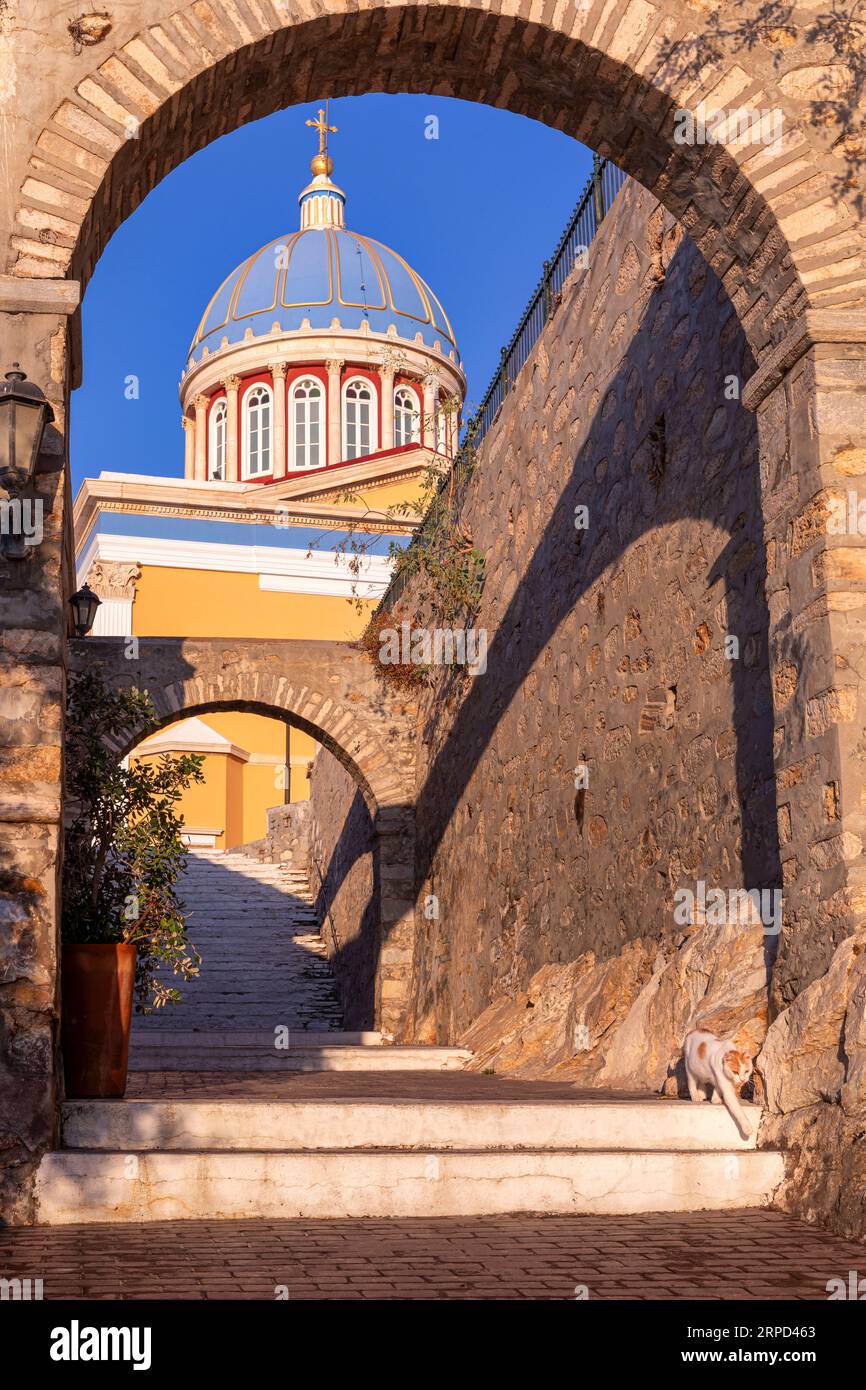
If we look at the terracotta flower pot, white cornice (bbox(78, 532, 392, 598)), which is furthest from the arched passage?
white cornice (bbox(78, 532, 392, 598))

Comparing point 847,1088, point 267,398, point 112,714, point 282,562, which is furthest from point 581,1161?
point 267,398

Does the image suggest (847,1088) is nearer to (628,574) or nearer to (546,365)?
(628,574)

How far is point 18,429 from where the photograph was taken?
438 cm

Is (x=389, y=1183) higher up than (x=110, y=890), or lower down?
lower down

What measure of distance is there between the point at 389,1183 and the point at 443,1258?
67 centimetres

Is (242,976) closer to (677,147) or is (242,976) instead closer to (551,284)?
(551,284)

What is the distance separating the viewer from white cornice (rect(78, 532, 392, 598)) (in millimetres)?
27141

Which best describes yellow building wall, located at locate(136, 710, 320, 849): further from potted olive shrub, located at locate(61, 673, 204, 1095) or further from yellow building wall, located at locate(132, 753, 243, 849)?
potted olive shrub, located at locate(61, 673, 204, 1095)

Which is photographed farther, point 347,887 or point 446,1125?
point 347,887

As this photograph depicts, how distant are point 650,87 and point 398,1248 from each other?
3.95 meters

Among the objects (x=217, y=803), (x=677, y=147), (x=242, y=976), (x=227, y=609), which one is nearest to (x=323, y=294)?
(x=227, y=609)

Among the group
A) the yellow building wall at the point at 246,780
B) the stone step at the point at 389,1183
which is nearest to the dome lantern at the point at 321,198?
the yellow building wall at the point at 246,780

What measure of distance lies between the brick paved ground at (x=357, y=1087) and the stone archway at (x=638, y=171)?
4.32 feet

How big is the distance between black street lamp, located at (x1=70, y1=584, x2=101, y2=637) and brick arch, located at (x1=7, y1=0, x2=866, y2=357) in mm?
6119
